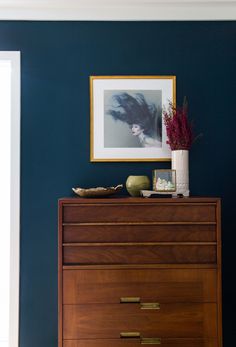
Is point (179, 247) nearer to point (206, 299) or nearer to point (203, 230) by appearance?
point (203, 230)

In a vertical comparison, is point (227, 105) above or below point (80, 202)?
above

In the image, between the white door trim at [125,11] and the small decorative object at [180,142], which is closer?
the small decorative object at [180,142]

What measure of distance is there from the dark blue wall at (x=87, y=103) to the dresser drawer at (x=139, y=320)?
51 cm

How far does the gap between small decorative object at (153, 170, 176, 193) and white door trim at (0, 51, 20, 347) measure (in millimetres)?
952

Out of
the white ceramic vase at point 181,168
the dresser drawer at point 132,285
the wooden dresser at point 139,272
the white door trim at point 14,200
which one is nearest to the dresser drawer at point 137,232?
the wooden dresser at point 139,272

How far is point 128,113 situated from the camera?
242 cm

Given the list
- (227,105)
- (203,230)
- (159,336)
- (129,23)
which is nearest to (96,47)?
(129,23)

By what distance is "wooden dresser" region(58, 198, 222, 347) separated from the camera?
191 centimetres

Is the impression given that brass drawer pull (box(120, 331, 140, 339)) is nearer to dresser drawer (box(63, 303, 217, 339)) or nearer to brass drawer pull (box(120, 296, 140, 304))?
dresser drawer (box(63, 303, 217, 339))

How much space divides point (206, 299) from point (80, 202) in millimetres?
866

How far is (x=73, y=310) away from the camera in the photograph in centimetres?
191

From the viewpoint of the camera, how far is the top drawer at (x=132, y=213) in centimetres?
194

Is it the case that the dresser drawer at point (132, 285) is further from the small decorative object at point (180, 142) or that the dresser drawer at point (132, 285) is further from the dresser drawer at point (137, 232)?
the small decorative object at point (180, 142)

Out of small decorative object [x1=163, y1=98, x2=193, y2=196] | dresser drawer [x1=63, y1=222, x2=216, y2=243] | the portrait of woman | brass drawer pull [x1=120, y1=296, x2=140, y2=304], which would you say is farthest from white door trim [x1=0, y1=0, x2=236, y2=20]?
brass drawer pull [x1=120, y1=296, x2=140, y2=304]
